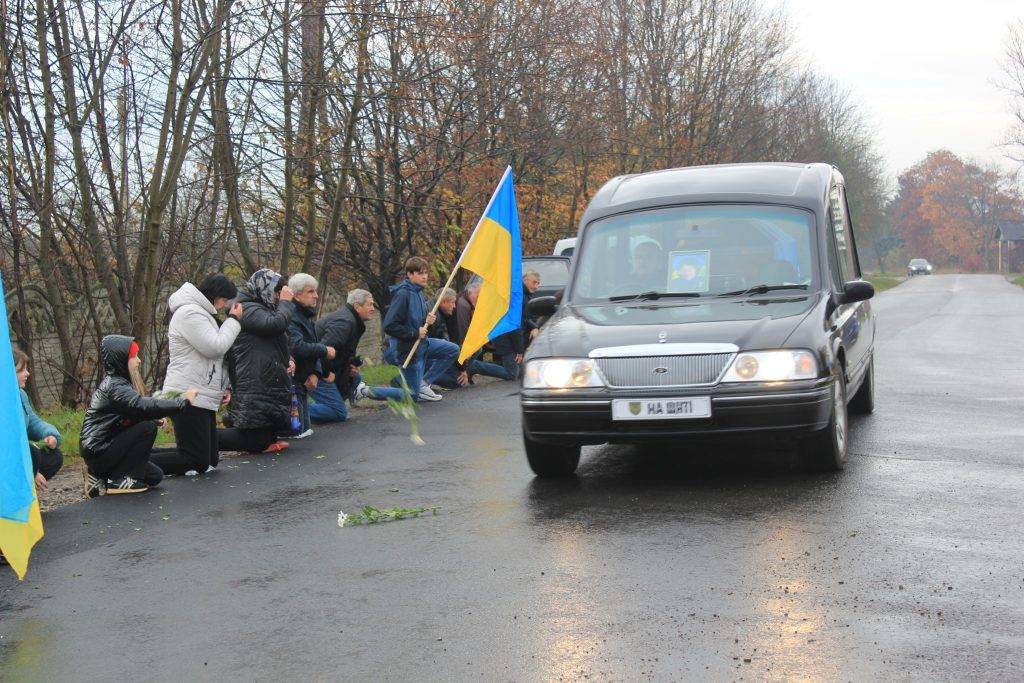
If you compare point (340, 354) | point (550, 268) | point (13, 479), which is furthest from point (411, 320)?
point (13, 479)

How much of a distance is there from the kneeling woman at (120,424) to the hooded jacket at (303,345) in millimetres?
3067

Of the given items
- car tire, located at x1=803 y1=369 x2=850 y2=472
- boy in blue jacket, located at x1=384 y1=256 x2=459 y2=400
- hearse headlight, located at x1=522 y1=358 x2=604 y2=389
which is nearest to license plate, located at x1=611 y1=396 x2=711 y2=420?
hearse headlight, located at x1=522 y1=358 x2=604 y2=389

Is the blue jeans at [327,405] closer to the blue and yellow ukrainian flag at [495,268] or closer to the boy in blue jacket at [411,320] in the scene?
the boy in blue jacket at [411,320]

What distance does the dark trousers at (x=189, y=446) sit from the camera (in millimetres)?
10070

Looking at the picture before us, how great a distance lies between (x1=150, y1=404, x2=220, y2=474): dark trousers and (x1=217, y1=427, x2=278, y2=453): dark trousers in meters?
0.99

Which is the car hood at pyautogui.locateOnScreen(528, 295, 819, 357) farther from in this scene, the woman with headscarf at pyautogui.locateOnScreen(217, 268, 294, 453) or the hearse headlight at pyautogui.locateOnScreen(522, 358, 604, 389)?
the woman with headscarf at pyautogui.locateOnScreen(217, 268, 294, 453)

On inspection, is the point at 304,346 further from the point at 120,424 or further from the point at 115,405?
the point at 115,405

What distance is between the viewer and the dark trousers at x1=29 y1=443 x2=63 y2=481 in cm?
887

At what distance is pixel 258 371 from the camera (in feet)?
36.8

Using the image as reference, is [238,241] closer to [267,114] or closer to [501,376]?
[267,114]

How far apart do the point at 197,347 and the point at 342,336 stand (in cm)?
345

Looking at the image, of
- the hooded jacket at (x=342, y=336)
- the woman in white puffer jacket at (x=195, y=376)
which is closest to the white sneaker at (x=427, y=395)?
the hooded jacket at (x=342, y=336)

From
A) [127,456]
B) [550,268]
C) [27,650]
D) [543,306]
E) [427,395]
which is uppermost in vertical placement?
[543,306]

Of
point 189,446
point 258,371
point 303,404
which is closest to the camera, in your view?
point 189,446
